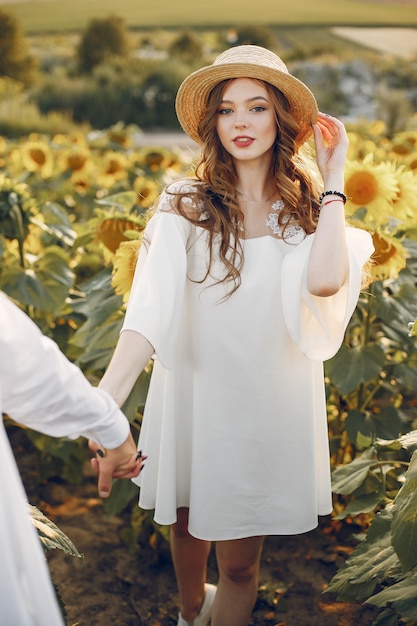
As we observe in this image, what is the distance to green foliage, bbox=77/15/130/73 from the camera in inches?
912

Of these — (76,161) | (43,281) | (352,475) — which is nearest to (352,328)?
(352,475)

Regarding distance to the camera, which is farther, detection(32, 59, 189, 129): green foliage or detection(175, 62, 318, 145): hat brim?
detection(32, 59, 189, 129): green foliage

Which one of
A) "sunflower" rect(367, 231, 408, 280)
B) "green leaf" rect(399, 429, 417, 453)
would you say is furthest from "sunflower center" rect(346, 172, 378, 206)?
"green leaf" rect(399, 429, 417, 453)

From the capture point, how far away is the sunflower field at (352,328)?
2145mm

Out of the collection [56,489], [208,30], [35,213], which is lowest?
[208,30]

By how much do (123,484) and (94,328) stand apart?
59 centimetres

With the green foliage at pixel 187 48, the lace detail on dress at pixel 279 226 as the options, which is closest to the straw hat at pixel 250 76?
the lace detail on dress at pixel 279 226

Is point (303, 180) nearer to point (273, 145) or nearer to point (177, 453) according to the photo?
point (273, 145)

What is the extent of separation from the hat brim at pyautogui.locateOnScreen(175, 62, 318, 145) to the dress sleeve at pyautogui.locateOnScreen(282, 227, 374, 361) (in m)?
0.34

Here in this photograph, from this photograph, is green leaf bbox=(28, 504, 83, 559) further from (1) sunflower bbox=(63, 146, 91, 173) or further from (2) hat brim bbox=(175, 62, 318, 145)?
(1) sunflower bbox=(63, 146, 91, 173)

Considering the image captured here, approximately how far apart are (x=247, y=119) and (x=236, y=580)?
4.10 feet

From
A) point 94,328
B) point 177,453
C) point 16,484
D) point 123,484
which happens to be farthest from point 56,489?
point 16,484

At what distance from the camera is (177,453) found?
2.25m

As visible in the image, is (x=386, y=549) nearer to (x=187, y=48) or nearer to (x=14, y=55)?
(x=14, y=55)
